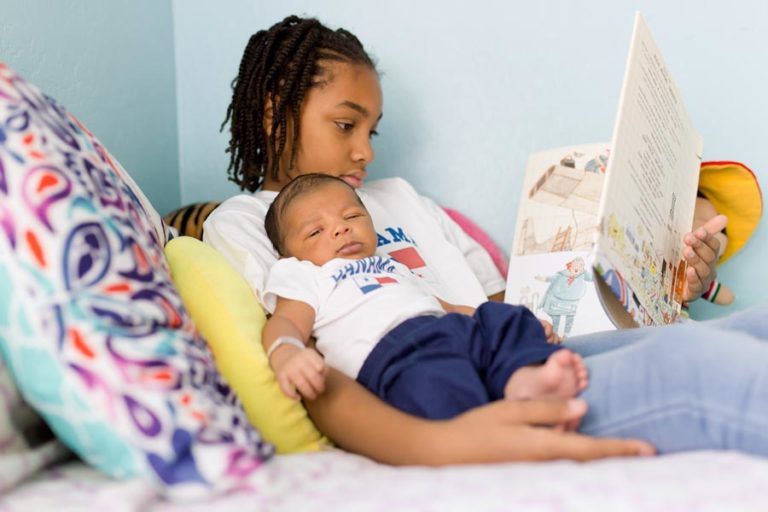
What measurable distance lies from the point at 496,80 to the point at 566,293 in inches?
20.8

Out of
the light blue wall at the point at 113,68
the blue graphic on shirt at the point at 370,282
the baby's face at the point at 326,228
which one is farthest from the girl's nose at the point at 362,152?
the light blue wall at the point at 113,68

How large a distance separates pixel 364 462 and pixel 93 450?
296mm

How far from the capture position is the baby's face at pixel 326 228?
1.18 metres

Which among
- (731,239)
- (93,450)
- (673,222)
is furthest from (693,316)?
(93,450)

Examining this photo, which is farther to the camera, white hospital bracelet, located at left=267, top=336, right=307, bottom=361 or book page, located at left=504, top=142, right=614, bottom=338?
book page, located at left=504, top=142, right=614, bottom=338

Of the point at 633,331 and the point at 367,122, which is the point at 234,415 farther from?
the point at 367,122

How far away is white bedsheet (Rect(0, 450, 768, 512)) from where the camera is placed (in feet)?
2.20

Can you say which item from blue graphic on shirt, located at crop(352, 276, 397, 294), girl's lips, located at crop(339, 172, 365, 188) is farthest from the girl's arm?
girl's lips, located at crop(339, 172, 365, 188)

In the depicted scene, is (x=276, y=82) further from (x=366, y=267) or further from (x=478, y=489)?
(x=478, y=489)

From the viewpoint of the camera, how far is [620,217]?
1.01 metres

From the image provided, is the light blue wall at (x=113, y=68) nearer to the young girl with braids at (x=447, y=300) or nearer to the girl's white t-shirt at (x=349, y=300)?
the young girl with braids at (x=447, y=300)

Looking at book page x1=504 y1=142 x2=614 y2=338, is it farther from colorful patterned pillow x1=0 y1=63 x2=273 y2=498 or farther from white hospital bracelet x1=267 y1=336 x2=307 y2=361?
colorful patterned pillow x1=0 y1=63 x2=273 y2=498

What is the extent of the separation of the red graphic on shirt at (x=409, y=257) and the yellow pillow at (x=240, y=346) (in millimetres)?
352

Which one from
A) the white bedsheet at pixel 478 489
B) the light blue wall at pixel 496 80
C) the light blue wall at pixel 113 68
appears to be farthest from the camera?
the light blue wall at pixel 496 80
